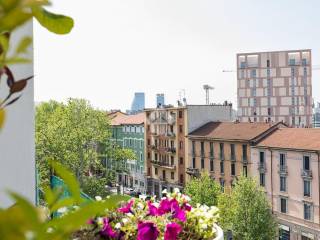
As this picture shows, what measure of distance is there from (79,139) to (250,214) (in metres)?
10.0

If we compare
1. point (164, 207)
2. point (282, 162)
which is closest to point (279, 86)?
point (282, 162)

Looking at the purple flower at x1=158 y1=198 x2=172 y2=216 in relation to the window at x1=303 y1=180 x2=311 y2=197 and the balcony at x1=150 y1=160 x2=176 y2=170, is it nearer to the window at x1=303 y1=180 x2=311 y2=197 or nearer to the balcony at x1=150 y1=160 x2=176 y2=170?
the window at x1=303 y1=180 x2=311 y2=197

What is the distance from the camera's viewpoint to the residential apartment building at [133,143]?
4094 centimetres

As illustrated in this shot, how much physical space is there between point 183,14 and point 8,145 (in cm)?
5344

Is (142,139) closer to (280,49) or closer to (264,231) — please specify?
(264,231)

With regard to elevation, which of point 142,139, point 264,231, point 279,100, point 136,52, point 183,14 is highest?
point 183,14

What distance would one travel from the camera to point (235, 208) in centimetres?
2189

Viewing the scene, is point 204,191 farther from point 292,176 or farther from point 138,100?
point 138,100

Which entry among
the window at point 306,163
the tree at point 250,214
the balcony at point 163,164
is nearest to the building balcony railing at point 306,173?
the window at point 306,163

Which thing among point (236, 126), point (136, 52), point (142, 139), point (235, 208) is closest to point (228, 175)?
point (236, 126)

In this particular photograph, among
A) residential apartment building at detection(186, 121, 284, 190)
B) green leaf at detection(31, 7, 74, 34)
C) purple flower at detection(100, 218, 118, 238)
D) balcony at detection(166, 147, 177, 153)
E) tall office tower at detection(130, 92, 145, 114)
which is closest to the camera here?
green leaf at detection(31, 7, 74, 34)

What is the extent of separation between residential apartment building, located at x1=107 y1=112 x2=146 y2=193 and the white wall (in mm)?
37109

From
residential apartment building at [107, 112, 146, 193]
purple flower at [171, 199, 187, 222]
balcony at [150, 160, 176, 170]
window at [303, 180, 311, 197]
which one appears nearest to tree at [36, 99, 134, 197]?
balcony at [150, 160, 176, 170]

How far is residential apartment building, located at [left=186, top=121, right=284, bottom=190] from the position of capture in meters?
28.6
